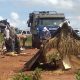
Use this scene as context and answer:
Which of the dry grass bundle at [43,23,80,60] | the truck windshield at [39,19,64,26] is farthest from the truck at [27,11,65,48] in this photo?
the dry grass bundle at [43,23,80,60]

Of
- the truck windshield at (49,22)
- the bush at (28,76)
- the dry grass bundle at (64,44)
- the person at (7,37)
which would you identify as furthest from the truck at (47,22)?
the bush at (28,76)

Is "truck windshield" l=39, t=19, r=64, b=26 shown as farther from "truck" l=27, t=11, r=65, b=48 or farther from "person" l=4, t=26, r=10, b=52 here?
"person" l=4, t=26, r=10, b=52

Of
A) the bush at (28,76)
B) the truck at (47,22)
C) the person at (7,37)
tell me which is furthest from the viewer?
the truck at (47,22)

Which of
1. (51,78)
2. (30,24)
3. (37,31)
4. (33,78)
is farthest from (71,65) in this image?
(30,24)

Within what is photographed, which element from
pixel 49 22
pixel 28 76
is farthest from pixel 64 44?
pixel 49 22

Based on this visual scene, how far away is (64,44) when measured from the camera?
58.5 feet

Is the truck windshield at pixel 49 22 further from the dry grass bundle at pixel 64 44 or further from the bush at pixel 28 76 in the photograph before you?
the bush at pixel 28 76

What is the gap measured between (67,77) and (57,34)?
3.30m

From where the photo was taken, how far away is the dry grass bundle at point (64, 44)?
1781cm

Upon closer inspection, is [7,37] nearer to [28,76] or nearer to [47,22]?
[47,22]

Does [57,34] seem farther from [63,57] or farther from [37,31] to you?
[37,31]

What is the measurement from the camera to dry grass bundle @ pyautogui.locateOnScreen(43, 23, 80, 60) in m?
17.8

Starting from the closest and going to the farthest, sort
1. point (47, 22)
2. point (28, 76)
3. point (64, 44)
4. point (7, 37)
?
point (28, 76) → point (64, 44) → point (7, 37) → point (47, 22)

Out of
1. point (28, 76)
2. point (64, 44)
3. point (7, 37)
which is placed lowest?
point (28, 76)
